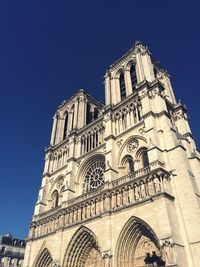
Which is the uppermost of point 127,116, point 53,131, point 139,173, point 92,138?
point 53,131

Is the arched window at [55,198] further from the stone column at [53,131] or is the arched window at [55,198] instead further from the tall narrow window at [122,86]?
the tall narrow window at [122,86]

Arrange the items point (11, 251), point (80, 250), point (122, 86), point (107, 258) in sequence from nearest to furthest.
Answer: point (107, 258) → point (80, 250) → point (122, 86) → point (11, 251)

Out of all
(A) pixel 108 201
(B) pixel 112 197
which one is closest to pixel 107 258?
(A) pixel 108 201

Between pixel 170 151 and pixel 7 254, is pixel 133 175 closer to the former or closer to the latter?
pixel 170 151

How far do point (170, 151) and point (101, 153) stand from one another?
737 centimetres

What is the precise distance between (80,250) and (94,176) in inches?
264

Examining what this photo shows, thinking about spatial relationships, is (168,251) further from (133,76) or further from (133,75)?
(133,75)

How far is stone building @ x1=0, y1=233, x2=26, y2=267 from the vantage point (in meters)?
36.4

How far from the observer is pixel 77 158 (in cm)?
2498

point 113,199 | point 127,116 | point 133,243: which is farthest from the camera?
point 127,116

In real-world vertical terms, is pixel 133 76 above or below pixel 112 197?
above

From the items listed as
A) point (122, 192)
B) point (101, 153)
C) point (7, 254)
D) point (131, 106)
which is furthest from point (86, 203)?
point (7, 254)

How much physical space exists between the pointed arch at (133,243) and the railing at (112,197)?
146cm

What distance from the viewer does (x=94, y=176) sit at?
74.8ft
